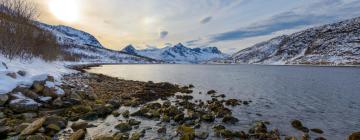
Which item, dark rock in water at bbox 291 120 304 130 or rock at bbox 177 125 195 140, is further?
dark rock in water at bbox 291 120 304 130

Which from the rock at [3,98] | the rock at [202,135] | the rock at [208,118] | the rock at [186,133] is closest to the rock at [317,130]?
the rock at [208,118]

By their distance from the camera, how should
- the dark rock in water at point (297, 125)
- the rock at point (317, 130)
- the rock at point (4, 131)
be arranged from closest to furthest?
the rock at point (4, 131)
the rock at point (317, 130)
the dark rock in water at point (297, 125)

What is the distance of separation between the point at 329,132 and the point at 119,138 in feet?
46.1

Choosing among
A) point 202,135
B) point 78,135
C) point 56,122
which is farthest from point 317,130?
→ point 56,122

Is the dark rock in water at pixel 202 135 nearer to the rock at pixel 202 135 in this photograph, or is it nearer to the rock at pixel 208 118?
the rock at pixel 202 135

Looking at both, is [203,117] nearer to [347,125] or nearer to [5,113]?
[347,125]

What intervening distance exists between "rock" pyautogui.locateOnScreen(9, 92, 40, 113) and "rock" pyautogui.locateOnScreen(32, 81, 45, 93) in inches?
77.4

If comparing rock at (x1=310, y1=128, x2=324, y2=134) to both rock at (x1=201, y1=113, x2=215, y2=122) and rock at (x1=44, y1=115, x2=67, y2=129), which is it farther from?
rock at (x1=44, y1=115, x2=67, y2=129)

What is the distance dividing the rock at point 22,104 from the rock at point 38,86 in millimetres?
1966

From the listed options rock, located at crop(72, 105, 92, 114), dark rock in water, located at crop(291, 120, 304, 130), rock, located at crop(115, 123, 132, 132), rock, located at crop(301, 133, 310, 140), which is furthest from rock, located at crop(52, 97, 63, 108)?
dark rock in water, located at crop(291, 120, 304, 130)

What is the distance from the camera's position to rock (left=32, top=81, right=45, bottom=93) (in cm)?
2066

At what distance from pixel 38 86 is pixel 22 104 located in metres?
3.70

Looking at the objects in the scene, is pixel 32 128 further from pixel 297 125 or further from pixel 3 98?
pixel 297 125

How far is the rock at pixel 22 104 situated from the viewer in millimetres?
17094
